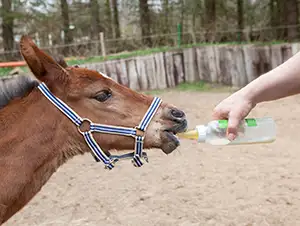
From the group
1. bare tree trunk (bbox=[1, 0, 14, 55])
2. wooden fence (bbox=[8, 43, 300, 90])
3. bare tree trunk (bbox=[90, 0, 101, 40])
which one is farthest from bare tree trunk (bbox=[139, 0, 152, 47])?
wooden fence (bbox=[8, 43, 300, 90])

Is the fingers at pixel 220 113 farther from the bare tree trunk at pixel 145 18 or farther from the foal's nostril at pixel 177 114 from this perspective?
the bare tree trunk at pixel 145 18

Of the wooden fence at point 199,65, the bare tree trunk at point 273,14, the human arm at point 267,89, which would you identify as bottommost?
the wooden fence at point 199,65

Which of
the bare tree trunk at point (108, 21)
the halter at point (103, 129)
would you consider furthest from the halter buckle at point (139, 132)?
the bare tree trunk at point (108, 21)

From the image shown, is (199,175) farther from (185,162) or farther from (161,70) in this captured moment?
(161,70)

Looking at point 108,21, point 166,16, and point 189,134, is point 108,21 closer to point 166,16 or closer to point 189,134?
point 166,16

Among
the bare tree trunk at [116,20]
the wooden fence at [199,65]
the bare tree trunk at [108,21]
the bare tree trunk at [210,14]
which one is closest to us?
the wooden fence at [199,65]

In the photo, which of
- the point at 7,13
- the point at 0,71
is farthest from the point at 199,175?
the point at 7,13

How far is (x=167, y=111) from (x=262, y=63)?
9839mm

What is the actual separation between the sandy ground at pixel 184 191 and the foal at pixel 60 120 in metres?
1.79

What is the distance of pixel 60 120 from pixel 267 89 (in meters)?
1.13

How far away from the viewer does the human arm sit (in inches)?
78.0

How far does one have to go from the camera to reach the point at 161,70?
12609mm

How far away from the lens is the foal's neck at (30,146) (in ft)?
7.18

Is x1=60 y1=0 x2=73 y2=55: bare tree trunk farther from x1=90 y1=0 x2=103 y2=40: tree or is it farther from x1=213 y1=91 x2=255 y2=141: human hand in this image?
x1=213 y1=91 x2=255 y2=141: human hand
